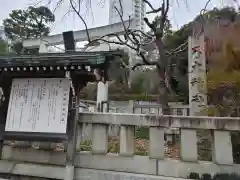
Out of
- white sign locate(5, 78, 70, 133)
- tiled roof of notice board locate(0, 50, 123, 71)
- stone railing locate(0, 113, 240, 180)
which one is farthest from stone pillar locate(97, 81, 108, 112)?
tiled roof of notice board locate(0, 50, 123, 71)

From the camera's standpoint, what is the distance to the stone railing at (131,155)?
4.61 m

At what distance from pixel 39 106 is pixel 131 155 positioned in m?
2.51

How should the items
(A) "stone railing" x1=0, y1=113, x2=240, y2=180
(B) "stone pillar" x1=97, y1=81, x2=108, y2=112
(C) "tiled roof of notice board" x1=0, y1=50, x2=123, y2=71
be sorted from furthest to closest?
(B) "stone pillar" x1=97, y1=81, x2=108, y2=112 → (C) "tiled roof of notice board" x1=0, y1=50, x2=123, y2=71 → (A) "stone railing" x1=0, y1=113, x2=240, y2=180

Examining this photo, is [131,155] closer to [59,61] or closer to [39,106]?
[39,106]

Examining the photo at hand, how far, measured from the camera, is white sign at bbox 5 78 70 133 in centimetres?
514

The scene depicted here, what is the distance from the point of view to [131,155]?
5.01 metres

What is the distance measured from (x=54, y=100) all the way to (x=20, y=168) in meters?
1.89

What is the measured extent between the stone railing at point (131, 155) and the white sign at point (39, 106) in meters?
0.59

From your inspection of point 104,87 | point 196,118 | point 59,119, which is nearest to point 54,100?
point 59,119

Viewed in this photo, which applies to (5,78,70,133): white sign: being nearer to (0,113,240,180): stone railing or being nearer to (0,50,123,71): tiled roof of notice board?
(0,50,123,71): tiled roof of notice board

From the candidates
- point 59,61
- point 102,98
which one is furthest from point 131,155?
point 102,98

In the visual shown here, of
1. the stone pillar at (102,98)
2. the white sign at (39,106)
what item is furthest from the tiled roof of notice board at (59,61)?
the stone pillar at (102,98)

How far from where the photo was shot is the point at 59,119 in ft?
16.8

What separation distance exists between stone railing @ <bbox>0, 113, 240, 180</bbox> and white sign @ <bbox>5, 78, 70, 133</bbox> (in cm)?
59
